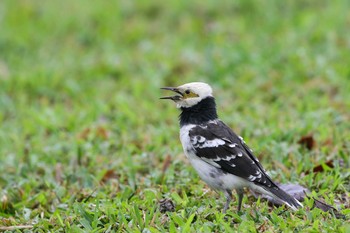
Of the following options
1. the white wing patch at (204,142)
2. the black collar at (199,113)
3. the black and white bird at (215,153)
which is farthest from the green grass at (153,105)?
the black collar at (199,113)

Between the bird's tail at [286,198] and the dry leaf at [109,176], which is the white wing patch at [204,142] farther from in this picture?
the dry leaf at [109,176]

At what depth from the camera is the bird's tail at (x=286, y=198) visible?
5719mm

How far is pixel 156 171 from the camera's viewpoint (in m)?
7.32

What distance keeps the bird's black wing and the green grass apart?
0.34m

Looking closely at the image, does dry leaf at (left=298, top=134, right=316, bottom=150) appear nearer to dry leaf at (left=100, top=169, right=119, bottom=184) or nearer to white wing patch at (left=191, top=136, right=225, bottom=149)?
white wing patch at (left=191, top=136, right=225, bottom=149)

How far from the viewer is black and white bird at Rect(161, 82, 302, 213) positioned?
584cm

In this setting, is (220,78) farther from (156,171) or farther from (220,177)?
(220,177)

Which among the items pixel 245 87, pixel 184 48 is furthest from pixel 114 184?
pixel 184 48

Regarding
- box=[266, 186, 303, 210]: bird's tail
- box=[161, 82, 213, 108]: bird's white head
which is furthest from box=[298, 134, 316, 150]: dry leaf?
box=[266, 186, 303, 210]: bird's tail

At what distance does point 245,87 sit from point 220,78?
0.55 meters

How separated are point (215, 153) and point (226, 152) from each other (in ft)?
0.31

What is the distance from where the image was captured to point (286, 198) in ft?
18.8

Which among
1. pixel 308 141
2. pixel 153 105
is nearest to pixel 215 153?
pixel 308 141

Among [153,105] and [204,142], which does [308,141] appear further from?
[153,105]
